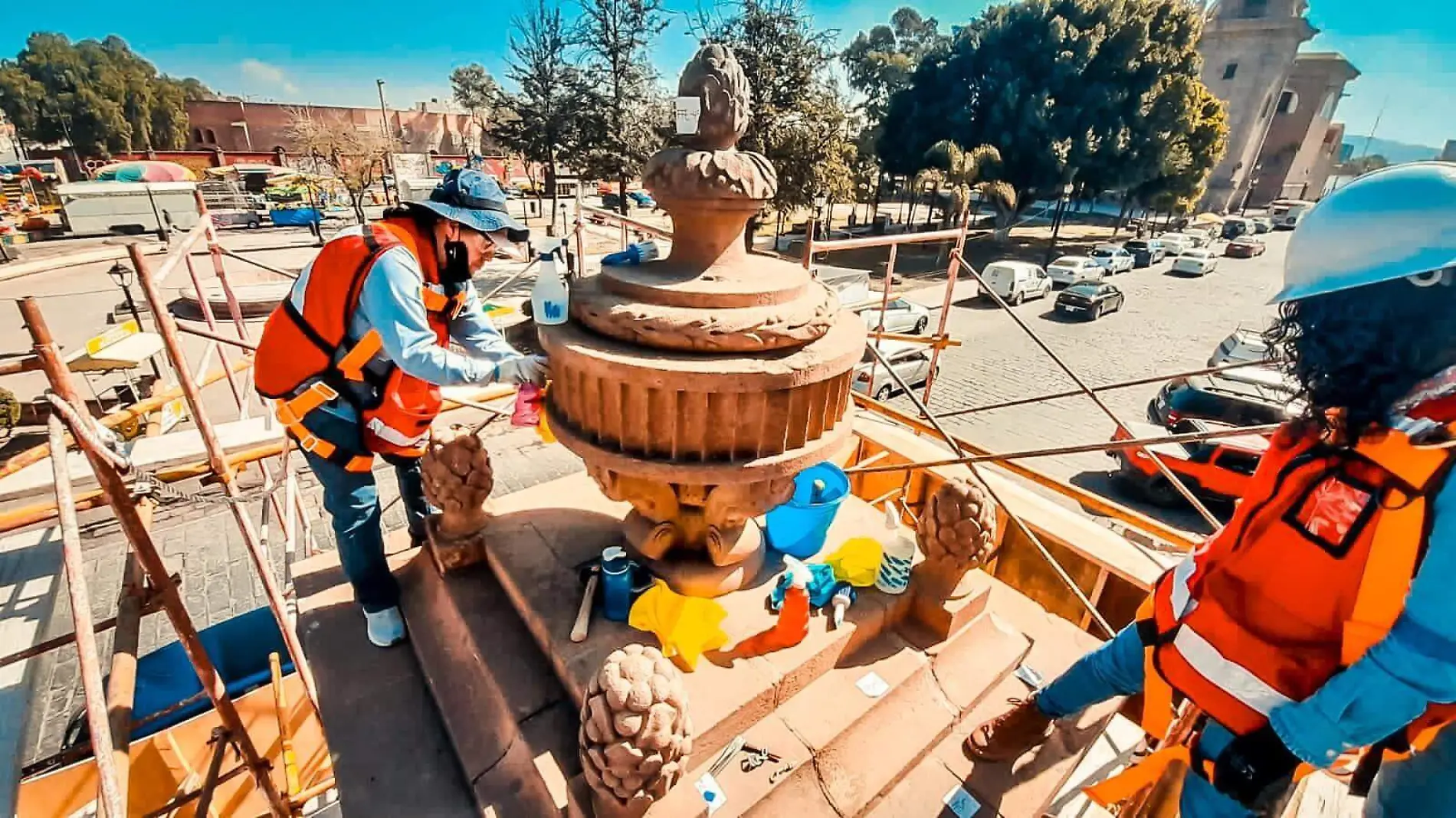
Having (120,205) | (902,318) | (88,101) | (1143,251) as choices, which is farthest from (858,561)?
(88,101)

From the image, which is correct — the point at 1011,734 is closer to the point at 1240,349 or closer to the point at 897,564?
the point at 897,564

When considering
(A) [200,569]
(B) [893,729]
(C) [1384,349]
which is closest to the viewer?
(C) [1384,349]

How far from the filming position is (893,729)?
2.90m

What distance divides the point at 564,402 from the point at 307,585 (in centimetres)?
231

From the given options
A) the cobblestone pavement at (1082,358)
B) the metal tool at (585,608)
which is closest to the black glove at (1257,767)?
the metal tool at (585,608)

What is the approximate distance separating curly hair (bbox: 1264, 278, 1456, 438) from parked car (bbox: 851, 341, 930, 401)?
9405 millimetres

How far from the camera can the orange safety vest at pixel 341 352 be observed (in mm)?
2783

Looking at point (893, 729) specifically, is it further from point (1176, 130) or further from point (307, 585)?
point (1176, 130)

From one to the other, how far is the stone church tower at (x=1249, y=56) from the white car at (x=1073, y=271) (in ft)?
80.5

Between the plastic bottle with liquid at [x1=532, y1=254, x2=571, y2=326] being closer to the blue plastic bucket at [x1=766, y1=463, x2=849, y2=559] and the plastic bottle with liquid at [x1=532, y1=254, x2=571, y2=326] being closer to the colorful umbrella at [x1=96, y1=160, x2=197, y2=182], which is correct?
the blue plastic bucket at [x1=766, y1=463, x2=849, y2=559]

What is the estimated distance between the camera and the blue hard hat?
2965mm

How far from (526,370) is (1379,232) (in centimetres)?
289

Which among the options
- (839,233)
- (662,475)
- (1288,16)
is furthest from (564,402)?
(1288,16)

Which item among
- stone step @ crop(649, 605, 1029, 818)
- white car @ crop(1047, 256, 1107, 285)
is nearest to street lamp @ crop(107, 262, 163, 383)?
stone step @ crop(649, 605, 1029, 818)
